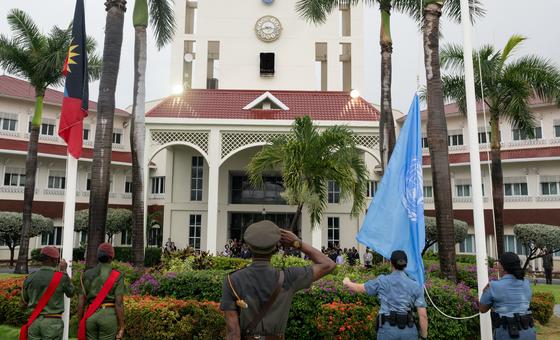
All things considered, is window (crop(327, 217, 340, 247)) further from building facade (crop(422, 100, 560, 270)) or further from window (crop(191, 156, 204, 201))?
building facade (crop(422, 100, 560, 270))

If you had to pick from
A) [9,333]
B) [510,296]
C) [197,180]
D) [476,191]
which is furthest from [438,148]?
[197,180]

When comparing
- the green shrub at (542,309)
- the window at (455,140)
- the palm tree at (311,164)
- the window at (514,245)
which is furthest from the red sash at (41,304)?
the window at (455,140)

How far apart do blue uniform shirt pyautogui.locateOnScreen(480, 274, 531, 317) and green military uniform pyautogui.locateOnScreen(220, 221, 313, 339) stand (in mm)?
2493

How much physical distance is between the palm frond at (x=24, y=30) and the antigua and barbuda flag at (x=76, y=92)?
1459cm

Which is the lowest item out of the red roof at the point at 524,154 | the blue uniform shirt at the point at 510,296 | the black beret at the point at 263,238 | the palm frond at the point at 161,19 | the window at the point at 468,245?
the window at the point at 468,245

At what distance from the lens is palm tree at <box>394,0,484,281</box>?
8.77m

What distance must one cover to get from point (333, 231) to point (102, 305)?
68.5 feet

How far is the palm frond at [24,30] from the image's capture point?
19.3 m

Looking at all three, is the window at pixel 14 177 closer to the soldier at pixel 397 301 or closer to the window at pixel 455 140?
the window at pixel 455 140

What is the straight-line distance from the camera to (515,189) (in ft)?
85.3

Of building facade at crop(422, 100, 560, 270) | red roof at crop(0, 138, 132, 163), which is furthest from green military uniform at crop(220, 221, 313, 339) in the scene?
red roof at crop(0, 138, 132, 163)

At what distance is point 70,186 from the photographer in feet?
21.2

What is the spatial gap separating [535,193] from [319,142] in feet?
59.3

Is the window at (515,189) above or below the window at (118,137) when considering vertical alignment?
below
